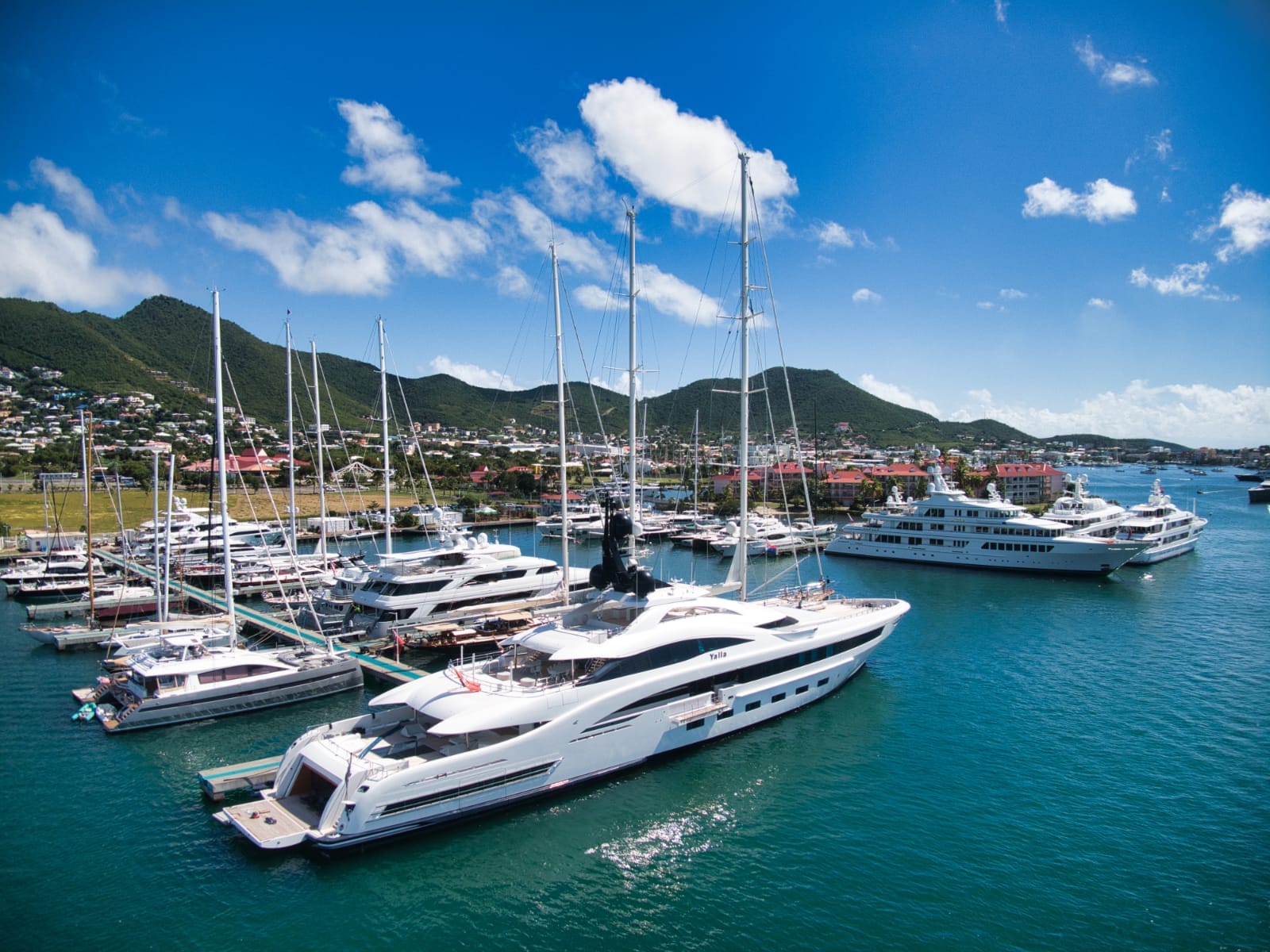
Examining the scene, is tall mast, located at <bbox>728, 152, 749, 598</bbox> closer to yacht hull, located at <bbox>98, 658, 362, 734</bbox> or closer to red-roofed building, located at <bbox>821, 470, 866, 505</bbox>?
yacht hull, located at <bbox>98, 658, 362, 734</bbox>

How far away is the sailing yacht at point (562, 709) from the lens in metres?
14.4

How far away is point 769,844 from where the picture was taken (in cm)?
1475

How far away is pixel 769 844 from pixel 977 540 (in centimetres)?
4233

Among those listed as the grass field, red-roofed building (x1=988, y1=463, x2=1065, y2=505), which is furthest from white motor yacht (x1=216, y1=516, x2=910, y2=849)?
red-roofed building (x1=988, y1=463, x2=1065, y2=505)

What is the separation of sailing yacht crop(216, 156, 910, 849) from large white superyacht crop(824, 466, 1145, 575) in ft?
105

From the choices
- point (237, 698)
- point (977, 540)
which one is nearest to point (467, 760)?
point (237, 698)

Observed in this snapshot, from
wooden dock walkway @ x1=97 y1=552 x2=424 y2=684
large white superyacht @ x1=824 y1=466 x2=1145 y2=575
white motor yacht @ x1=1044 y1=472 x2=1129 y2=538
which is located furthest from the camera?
white motor yacht @ x1=1044 y1=472 x2=1129 y2=538

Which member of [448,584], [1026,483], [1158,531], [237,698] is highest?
[1026,483]

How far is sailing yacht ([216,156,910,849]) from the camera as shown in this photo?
14.4 metres

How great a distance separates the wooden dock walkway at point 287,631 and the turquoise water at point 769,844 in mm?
2250

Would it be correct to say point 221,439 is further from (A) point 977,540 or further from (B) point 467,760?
(A) point 977,540

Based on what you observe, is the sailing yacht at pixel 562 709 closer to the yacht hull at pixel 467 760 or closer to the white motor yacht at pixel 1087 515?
the yacht hull at pixel 467 760

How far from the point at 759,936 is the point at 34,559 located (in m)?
50.4

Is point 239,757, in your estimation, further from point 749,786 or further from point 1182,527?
point 1182,527
